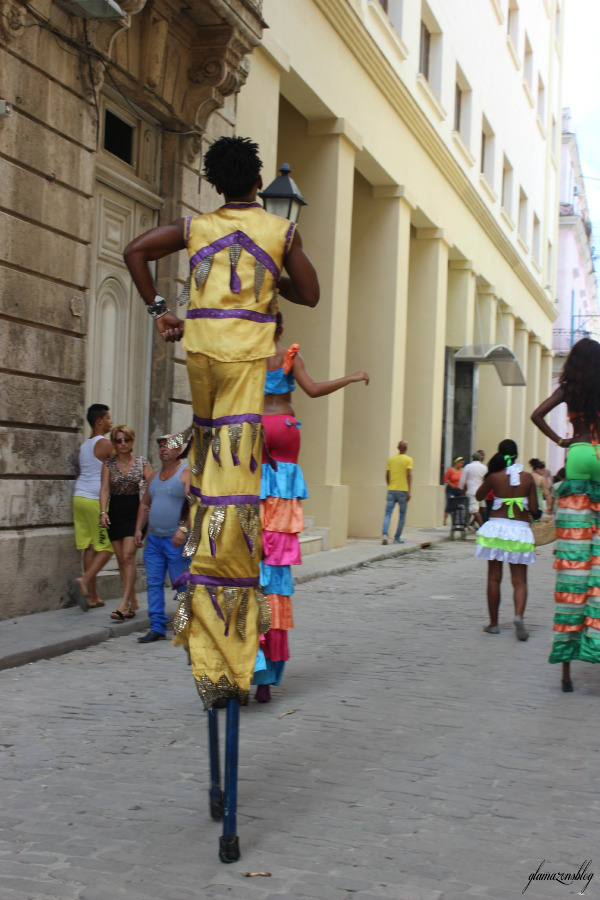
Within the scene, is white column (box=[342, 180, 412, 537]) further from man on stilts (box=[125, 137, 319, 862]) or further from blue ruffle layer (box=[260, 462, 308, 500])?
man on stilts (box=[125, 137, 319, 862])

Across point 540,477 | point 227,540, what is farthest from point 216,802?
point 540,477

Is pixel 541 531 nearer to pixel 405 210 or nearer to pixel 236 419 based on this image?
pixel 236 419

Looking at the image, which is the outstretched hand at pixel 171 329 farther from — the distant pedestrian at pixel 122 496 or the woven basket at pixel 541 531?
the woven basket at pixel 541 531

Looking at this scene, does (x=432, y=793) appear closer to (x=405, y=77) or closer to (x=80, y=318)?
(x=80, y=318)

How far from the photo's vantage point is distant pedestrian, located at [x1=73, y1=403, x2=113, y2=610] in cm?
895

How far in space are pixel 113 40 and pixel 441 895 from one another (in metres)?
8.51

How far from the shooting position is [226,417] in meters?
3.62

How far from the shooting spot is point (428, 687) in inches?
257

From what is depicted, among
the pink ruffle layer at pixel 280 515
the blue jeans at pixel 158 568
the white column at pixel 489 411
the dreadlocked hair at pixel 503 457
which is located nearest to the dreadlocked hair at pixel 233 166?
the pink ruffle layer at pixel 280 515

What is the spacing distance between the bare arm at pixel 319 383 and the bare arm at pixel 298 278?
0.81 m

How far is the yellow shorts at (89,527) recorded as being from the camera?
8953 mm

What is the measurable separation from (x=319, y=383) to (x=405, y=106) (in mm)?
15586

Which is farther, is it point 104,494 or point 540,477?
point 540,477

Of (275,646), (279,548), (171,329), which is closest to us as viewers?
(171,329)
